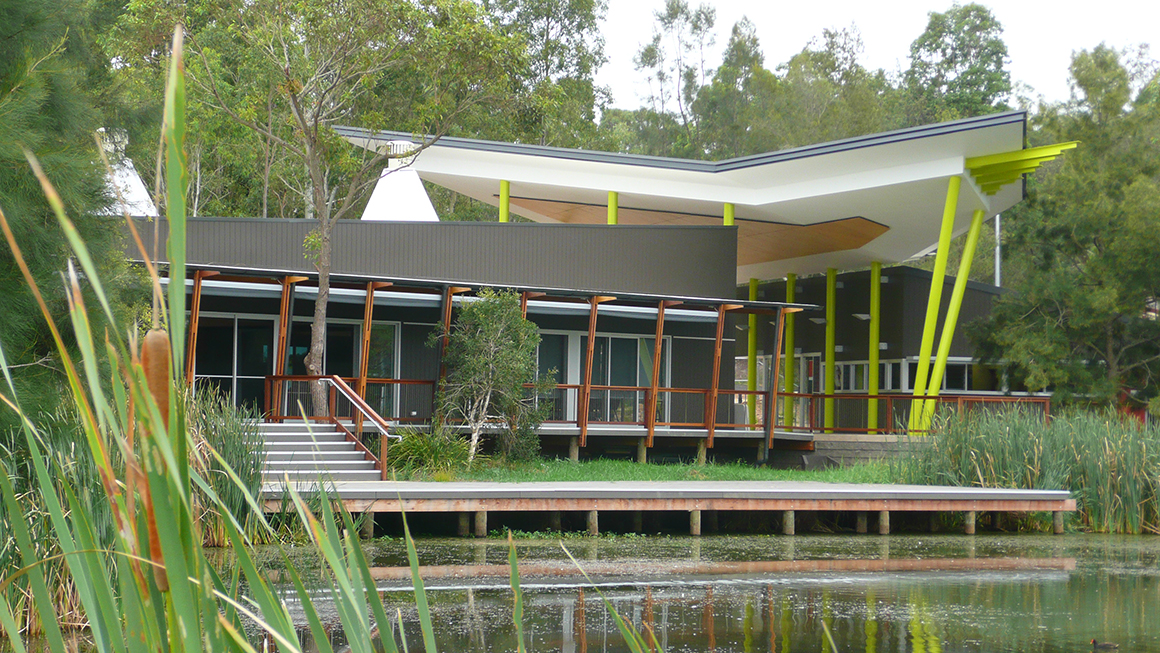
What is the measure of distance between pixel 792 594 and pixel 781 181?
12.8m

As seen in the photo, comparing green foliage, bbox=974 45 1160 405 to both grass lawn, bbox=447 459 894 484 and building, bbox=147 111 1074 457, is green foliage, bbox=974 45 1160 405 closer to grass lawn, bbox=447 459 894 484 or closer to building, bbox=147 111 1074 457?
building, bbox=147 111 1074 457

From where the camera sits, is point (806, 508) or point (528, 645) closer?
point (528, 645)

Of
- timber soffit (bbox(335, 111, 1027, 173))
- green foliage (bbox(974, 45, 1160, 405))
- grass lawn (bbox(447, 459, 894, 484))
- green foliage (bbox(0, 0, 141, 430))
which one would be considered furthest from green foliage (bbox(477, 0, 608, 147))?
green foliage (bbox(0, 0, 141, 430))

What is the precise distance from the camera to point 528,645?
617 centimetres

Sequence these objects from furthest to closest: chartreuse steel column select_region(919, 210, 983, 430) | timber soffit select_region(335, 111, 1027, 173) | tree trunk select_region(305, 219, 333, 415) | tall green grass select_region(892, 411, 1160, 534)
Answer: chartreuse steel column select_region(919, 210, 983, 430), timber soffit select_region(335, 111, 1027, 173), tree trunk select_region(305, 219, 333, 415), tall green grass select_region(892, 411, 1160, 534)

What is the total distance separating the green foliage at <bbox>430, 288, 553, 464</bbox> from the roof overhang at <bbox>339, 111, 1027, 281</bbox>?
4606 millimetres

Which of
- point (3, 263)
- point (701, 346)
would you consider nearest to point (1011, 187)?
point (701, 346)

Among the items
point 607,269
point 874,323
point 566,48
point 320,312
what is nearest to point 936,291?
point 874,323

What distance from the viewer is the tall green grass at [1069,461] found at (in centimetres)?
1305

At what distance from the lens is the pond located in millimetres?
6613

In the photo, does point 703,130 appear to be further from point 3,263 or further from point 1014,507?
point 3,263

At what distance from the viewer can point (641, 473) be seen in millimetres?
14922

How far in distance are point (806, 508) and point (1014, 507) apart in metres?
2.63

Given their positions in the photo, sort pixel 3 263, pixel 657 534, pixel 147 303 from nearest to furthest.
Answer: pixel 3 263, pixel 147 303, pixel 657 534
